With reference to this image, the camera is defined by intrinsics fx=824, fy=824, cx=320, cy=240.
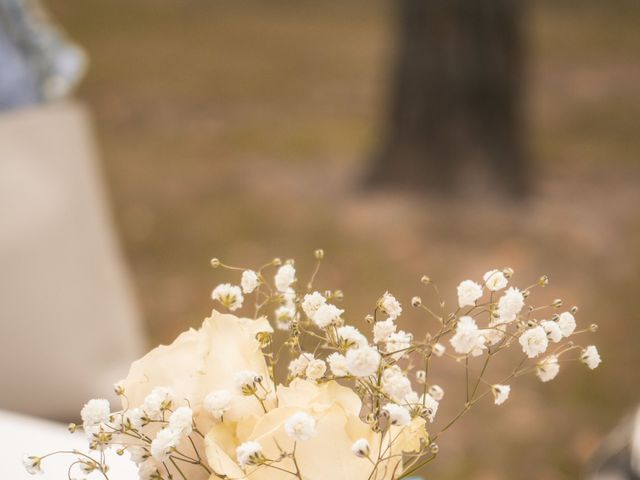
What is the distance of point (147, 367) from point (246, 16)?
948 cm

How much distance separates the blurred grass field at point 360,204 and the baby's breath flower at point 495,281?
181 cm

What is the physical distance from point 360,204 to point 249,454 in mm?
3476

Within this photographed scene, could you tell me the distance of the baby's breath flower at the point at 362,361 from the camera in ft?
2.26

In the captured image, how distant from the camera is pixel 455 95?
393 cm

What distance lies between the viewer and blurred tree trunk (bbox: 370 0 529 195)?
3.81 m

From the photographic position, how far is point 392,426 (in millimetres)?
793

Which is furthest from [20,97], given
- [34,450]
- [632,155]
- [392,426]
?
[632,155]

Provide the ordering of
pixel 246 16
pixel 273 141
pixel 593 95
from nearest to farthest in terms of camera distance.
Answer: pixel 273 141
pixel 593 95
pixel 246 16

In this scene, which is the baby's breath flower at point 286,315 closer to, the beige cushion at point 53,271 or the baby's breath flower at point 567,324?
the baby's breath flower at point 567,324

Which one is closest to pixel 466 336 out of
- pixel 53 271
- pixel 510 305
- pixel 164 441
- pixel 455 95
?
pixel 510 305

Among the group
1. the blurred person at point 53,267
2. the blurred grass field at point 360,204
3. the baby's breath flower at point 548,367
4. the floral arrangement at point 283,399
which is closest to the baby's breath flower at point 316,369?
the floral arrangement at point 283,399

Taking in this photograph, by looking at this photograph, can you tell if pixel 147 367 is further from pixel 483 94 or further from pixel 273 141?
pixel 273 141

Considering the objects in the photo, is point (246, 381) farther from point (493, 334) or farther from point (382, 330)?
point (493, 334)

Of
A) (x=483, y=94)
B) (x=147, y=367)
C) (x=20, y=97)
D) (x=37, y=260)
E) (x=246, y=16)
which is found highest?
(x=147, y=367)
